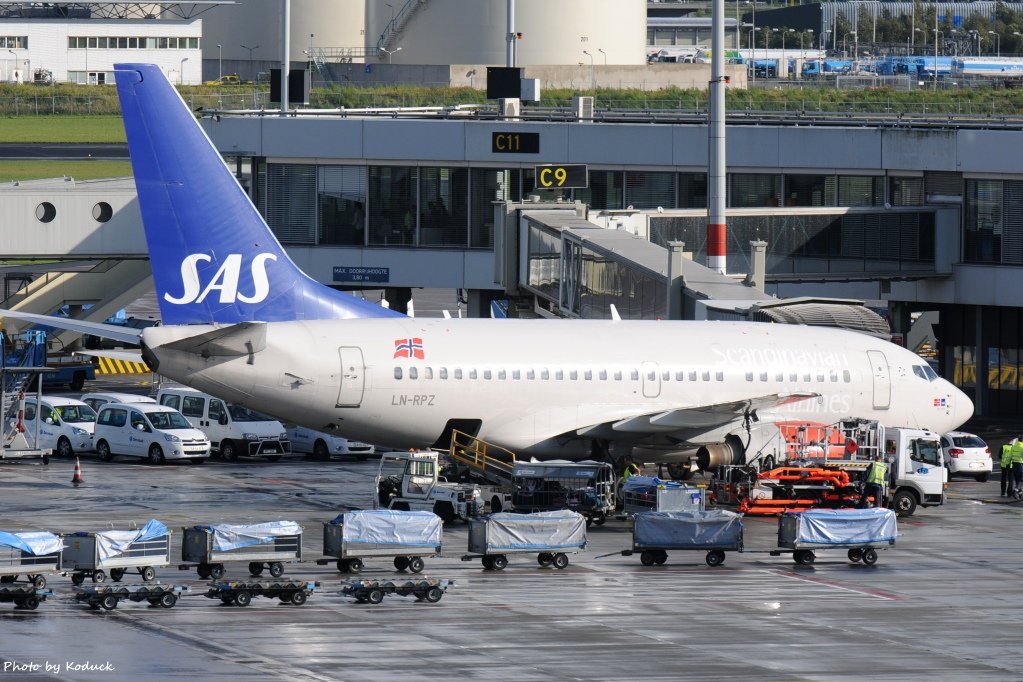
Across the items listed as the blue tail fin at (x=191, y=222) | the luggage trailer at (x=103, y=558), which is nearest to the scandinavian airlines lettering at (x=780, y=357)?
the blue tail fin at (x=191, y=222)

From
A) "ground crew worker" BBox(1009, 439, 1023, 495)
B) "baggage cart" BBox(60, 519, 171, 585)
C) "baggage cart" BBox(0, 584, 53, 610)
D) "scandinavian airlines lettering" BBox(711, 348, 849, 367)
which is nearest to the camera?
"baggage cart" BBox(0, 584, 53, 610)

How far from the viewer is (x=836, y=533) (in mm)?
34531

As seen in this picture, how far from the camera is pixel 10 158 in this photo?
12194cm

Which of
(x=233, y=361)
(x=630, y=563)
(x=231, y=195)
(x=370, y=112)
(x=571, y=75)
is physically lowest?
(x=630, y=563)

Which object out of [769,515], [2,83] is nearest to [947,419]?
[769,515]

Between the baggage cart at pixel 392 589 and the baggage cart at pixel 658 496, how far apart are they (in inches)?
366

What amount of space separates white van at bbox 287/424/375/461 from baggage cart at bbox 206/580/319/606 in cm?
2603

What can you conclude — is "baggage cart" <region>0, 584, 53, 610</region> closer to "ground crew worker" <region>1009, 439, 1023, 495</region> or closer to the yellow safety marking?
"ground crew worker" <region>1009, 439, 1023, 495</region>

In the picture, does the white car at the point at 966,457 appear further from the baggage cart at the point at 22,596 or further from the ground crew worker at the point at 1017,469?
the baggage cart at the point at 22,596

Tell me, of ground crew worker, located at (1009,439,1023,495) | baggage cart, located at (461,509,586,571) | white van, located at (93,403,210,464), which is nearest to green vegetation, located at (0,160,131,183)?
white van, located at (93,403,210,464)

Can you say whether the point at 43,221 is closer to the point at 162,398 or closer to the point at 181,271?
the point at 162,398

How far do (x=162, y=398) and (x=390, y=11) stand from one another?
102 m

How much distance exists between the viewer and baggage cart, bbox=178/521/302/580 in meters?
30.6

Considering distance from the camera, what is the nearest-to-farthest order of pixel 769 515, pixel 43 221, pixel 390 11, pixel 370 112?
pixel 769 515 < pixel 43 221 < pixel 370 112 < pixel 390 11
